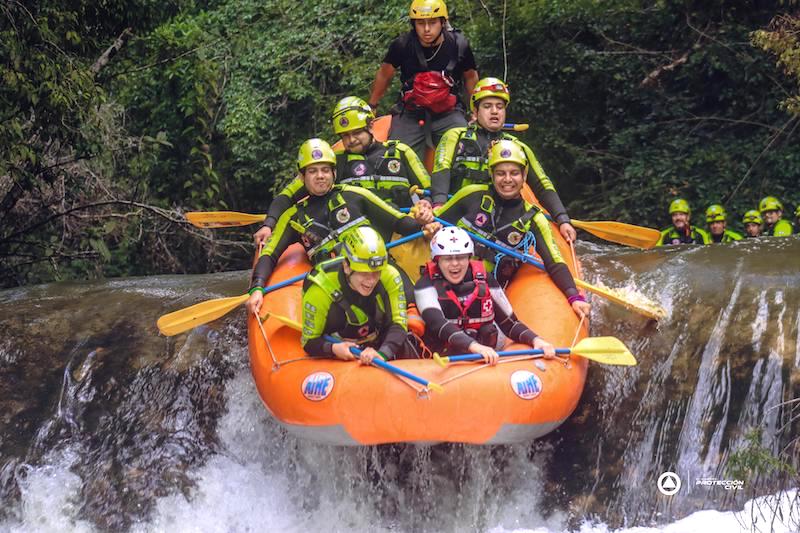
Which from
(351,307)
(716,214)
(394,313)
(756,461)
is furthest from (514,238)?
(716,214)

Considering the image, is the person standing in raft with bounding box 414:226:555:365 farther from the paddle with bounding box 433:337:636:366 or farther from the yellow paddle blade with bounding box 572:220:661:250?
the yellow paddle blade with bounding box 572:220:661:250

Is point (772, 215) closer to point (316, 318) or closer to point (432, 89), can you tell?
point (432, 89)

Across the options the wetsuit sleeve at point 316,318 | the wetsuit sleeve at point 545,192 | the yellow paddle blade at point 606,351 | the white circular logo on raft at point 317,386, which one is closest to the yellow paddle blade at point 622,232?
the wetsuit sleeve at point 545,192

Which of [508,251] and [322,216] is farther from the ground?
[322,216]

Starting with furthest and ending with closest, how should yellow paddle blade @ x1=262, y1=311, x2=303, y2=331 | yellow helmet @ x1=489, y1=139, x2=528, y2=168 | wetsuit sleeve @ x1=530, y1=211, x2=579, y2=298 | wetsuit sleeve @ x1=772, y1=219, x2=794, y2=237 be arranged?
wetsuit sleeve @ x1=772, y1=219, x2=794, y2=237 < yellow helmet @ x1=489, y1=139, x2=528, y2=168 < wetsuit sleeve @ x1=530, y1=211, x2=579, y2=298 < yellow paddle blade @ x1=262, y1=311, x2=303, y2=331

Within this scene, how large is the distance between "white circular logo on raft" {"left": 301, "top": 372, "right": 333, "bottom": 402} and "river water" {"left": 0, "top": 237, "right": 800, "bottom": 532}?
3.49ft

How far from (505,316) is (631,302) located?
0.99 metres

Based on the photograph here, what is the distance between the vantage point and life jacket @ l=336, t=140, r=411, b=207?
7.07 meters

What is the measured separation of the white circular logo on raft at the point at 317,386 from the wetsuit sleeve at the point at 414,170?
2.06 metres

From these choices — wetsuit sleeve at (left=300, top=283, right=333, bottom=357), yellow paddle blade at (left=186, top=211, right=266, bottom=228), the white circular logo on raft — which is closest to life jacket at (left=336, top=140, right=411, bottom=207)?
yellow paddle blade at (left=186, top=211, right=266, bottom=228)

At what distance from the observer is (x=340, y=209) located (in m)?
6.63

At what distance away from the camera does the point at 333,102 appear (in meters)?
12.2

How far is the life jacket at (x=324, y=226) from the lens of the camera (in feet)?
21.7

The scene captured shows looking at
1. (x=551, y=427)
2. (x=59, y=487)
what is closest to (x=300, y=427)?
(x=551, y=427)
